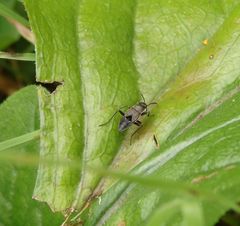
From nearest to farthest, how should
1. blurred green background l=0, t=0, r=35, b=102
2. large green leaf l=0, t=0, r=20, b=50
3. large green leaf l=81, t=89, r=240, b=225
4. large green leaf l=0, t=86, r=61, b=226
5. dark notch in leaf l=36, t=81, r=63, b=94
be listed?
1. large green leaf l=81, t=89, r=240, b=225
2. dark notch in leaf l=36, t=81, r=63, b=94
3. large green leaf l=0, t=86, r=61, b=226
4. large green leaf l=0, t=0, r=20, b=50
5. blurred green background l=0, t=0, r=35, b=102

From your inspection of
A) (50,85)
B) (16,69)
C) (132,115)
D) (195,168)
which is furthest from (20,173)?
(16,69)

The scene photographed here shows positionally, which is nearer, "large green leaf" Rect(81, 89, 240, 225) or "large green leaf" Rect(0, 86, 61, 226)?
"large green leaf" Rect(81, 89, 240, 225)

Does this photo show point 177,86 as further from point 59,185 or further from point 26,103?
point 26,103

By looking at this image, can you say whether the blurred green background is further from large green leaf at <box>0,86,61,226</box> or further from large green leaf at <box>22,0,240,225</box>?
large green leaf at <box>22,0,240,225</box>

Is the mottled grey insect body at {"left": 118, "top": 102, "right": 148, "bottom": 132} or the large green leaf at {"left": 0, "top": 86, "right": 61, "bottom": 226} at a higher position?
the mottled grey insect body at {"left": 118, "top": 102, "right": 148, "bottom": 132}

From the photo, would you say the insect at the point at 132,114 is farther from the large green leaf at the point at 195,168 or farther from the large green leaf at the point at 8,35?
the large green leaf at the point at 8,35

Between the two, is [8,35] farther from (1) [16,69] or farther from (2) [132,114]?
(2) [132,114]

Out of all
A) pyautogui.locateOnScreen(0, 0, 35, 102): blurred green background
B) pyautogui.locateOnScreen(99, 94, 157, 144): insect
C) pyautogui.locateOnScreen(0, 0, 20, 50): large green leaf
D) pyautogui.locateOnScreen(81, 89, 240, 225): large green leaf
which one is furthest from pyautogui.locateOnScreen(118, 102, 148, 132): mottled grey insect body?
pyautogui.locateOnScreen(0, 0, 35, 102): blurred green background
